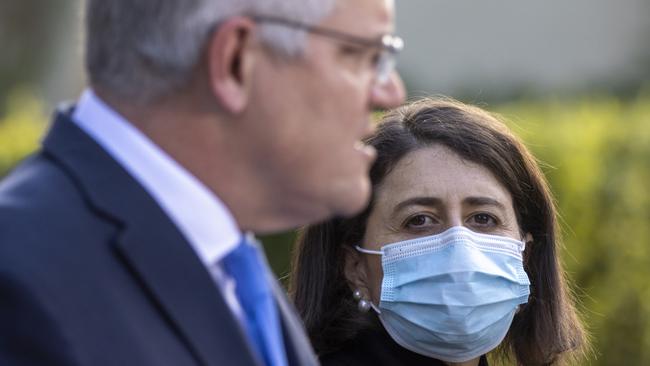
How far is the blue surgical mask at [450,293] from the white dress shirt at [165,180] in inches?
57.3

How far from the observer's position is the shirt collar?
7.34 feet

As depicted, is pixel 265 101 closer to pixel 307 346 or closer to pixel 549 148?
pixel 307 346

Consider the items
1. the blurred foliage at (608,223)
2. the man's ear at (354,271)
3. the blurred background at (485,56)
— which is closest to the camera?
the man's ear at (354,271)

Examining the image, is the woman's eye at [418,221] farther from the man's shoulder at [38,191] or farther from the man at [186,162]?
the man's shoulder at [38,191]

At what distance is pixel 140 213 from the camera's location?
219cm

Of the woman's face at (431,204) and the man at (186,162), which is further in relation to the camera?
the woman's face at (431,204)

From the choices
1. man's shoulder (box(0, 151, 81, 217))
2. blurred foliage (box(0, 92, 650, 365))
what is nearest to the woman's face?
man's shoulder (box(0, 151, 81, 217))

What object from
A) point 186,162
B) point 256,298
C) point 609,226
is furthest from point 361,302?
point 609,226

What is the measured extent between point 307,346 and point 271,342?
0.91ft

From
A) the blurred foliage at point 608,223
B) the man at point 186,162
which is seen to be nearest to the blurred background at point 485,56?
the blurred foliage at point 608,223

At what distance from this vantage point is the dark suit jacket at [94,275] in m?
2.00

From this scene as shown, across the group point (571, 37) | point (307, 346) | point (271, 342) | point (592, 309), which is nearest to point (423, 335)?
point (307, 346)

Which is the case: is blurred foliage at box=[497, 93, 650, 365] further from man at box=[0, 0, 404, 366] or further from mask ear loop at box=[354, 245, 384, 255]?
man at box=[0, 0, 404, 366]

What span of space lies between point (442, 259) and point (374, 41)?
4.58 ft
